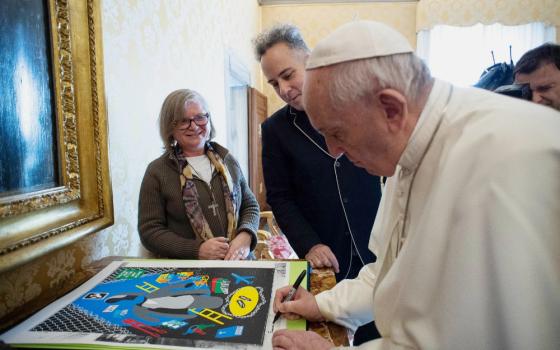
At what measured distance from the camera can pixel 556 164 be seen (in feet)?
1.83

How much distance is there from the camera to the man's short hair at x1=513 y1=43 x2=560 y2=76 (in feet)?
5.67

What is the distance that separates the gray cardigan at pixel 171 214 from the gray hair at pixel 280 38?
2.02 feet

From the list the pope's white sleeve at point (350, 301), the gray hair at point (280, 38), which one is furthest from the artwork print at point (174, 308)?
the gray hair at point (280, 38)

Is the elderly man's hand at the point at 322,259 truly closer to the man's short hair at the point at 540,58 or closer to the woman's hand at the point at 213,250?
the woman's hand at the point at 213,250

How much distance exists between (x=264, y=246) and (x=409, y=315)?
2.11 metres

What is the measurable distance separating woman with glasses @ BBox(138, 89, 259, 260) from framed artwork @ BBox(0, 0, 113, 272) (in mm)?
194

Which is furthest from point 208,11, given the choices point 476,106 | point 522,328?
point 522,328

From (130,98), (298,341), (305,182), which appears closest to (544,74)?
(305,182)

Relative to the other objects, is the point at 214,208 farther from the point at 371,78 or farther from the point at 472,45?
the point at 472,45

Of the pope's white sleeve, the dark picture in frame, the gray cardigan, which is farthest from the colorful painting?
the dark picture in frame

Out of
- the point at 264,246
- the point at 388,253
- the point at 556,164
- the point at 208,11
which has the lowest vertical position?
the point at 264,246

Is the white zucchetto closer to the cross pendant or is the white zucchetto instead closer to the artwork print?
the artwork print

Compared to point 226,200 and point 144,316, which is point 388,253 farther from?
point 226,200

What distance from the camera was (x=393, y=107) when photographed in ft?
2.38
